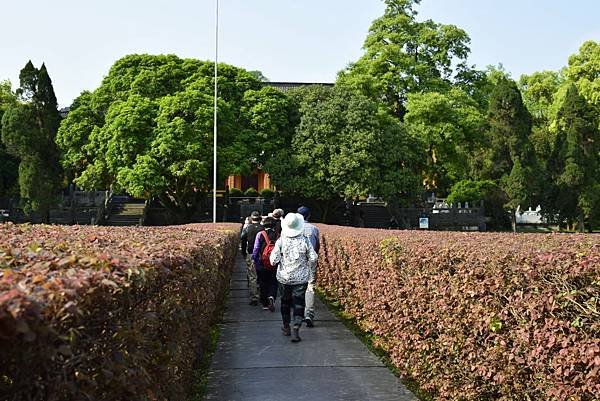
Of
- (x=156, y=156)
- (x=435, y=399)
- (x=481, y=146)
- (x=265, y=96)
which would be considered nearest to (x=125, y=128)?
Answer: (x=156, y=156)

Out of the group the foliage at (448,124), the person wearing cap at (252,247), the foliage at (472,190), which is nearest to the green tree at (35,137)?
the foliage at (448,124)

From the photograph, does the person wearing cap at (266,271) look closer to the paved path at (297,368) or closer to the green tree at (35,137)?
the paved path at (297,368)

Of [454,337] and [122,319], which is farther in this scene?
[454,337]

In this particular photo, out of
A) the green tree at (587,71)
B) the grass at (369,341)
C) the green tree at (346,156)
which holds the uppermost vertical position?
the green tree at (587,71)

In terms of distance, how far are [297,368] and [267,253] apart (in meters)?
3.72

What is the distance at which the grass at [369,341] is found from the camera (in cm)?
617

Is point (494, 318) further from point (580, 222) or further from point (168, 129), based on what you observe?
point (580, 222)

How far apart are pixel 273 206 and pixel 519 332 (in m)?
39.4

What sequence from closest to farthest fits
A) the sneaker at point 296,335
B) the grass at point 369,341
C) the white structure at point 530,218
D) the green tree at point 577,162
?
the grass at point 369,341 < the sneaker at point 296,335 < the green tree at point 577,162 < the white structure at point 530,218

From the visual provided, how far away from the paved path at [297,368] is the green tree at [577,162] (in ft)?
119

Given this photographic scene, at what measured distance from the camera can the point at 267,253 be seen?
1052cm

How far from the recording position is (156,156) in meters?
36.1

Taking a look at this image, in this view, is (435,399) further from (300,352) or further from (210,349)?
(210,349)

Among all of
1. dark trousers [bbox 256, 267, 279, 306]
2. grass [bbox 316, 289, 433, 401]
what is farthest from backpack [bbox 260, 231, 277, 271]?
grass [bbox 316, 289, 433, 401]
